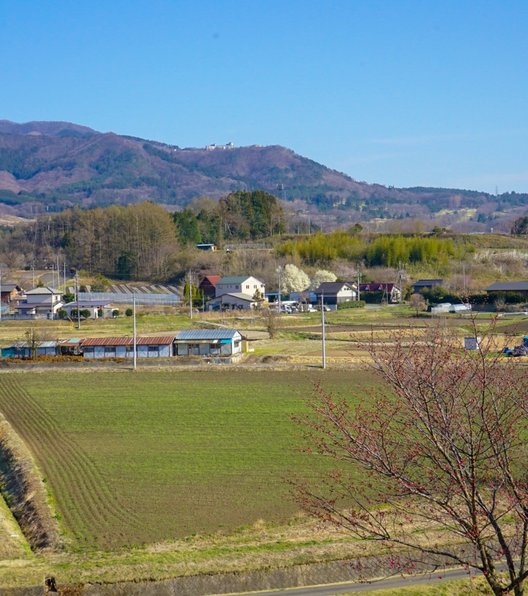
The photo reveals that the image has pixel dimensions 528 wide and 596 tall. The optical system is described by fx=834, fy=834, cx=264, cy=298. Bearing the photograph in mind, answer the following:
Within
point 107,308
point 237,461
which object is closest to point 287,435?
point 237,461

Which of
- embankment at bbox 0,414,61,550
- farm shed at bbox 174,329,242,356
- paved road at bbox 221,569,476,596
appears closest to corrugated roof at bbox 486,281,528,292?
farm shed at bbox 174,329,242,356

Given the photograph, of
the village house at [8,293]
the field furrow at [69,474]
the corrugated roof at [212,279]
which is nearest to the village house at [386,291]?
the corrugated roof at [212,279]

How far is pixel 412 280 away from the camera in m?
47.4

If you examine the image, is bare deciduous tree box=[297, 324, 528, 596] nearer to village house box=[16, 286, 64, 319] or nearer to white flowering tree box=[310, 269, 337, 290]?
village house box=[16, 286, 64, 319]

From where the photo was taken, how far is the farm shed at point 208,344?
24.4m

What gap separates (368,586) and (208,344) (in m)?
17.2

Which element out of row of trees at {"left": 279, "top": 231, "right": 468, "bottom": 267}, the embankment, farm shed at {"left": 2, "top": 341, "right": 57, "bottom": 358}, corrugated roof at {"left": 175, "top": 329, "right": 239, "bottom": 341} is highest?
row of trees at {"left": 279, "top": 231, "right": 468, "bottom": 267}

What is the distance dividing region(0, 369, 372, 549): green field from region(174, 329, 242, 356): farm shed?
3.38 m

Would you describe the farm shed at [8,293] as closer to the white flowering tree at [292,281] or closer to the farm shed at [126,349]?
the white flowering tree at [292,281]

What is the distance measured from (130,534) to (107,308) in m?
28.5

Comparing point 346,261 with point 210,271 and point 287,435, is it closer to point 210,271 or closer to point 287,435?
point 210,271

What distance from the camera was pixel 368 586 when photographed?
7.62 m

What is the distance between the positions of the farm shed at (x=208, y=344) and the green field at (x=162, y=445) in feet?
11.1

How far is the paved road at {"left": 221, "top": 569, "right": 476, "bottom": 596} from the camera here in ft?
24.8
